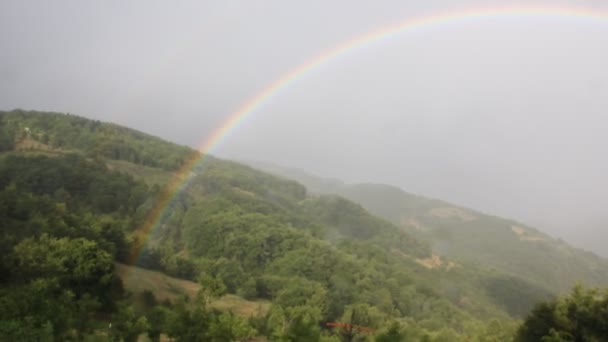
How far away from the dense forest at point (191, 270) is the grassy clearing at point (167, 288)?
1.94 metres

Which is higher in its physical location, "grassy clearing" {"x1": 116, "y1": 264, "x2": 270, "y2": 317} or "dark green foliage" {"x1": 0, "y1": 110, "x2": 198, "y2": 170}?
"dark green foliage" {"x1": 0, "y1": 110, "x2": 198, "y2": 170}

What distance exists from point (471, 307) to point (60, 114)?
190 m

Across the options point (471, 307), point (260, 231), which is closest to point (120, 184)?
point (260, 231)

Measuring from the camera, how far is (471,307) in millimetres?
142500

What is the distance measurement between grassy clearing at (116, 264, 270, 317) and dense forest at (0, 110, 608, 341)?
1.94m

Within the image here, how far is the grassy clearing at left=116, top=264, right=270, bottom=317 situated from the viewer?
62.7m

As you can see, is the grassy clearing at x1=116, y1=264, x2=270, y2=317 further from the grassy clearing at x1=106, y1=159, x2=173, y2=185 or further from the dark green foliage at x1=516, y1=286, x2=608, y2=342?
the grassy clearing at x1=106, y1=159, x2=173, y2=185

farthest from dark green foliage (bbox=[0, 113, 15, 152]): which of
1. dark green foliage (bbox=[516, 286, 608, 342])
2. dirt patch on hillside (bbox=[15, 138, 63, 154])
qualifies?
dark green foliage (bbox=[516, 286, 608, 342])

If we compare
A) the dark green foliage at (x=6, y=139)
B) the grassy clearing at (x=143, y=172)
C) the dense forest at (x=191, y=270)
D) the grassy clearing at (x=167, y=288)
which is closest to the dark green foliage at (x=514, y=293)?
the dense forest at (x=191, y=270)

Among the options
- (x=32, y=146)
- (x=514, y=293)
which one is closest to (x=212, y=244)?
(x=32, y=146)

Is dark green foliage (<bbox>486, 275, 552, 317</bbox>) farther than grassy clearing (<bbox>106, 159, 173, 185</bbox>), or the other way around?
dark green foliage (<bbox>486, 275, 552, 317</bbox>)

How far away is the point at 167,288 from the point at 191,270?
1768 cm

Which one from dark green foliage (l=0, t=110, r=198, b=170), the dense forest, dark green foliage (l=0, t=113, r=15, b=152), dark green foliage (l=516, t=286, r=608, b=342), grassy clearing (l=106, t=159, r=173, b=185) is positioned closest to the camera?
dark green foliage (l=516, t=286, r=608, b=342)

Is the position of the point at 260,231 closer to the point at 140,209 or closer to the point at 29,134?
the point at 140,209
